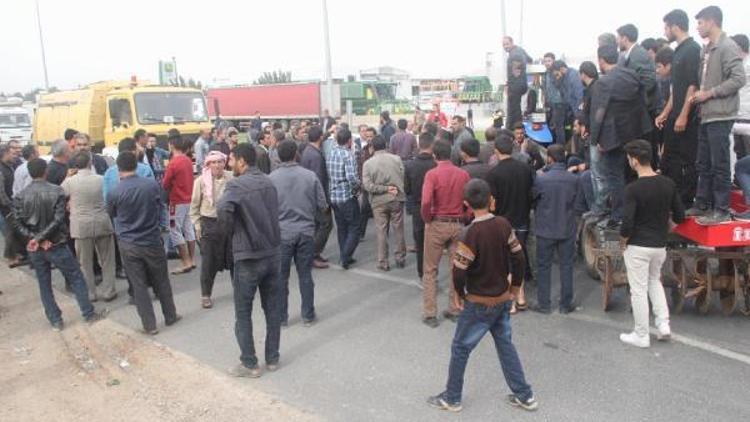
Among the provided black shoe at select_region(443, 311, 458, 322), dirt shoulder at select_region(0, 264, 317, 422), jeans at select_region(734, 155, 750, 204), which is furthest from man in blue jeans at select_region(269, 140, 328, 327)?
jeans at select_region(734, 155, 750, 204)

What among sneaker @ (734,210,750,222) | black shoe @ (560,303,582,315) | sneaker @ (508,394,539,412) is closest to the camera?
sneaker @ (508,394,539,412)

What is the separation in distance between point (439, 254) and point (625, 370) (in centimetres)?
214

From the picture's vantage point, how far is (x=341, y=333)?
650 cm

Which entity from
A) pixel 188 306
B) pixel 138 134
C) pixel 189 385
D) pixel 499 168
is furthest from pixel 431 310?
pixel 138 134

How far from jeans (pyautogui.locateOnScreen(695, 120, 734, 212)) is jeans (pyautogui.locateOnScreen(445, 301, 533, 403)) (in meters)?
2.98

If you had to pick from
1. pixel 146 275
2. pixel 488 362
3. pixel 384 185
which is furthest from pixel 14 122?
pixel 488 362

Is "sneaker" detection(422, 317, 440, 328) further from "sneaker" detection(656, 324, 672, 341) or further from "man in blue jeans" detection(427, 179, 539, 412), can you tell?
"sneaker" detection(656, 324, 672, 341)

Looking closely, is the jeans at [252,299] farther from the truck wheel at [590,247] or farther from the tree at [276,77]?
the tree at [276,77]

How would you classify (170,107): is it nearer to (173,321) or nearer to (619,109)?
(173,321)

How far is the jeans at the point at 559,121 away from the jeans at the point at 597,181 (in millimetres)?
2582

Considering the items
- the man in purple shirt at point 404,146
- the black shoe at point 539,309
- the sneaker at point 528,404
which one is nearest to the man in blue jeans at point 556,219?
the black shoe at point 539,309

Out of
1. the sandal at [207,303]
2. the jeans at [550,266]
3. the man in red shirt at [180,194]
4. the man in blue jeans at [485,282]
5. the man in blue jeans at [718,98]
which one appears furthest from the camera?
the man in red shirt at [180,194]

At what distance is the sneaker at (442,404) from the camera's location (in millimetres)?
4656

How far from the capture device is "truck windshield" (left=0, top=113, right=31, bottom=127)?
93.0 feet
